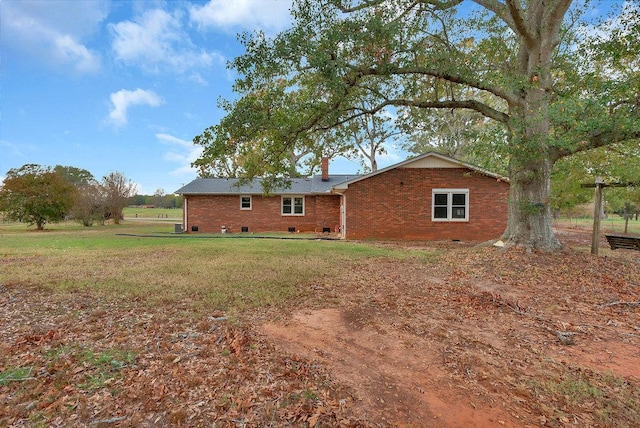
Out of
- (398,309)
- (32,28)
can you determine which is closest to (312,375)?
(398,309)

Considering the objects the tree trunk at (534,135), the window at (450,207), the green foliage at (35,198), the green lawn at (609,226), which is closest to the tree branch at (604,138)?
the tree trunk at (534,135)

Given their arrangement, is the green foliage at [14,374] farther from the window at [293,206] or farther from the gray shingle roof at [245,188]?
the window at [293,206]

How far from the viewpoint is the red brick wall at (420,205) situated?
15125 mm

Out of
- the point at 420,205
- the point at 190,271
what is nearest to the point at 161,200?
the point at 420,205

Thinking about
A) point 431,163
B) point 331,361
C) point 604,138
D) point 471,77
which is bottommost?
point 331,361

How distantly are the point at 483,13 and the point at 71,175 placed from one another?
6687 cm

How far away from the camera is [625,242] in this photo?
35.0 feet

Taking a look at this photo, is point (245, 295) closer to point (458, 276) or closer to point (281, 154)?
point (458, 276)

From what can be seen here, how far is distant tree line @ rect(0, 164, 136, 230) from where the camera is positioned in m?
23.3

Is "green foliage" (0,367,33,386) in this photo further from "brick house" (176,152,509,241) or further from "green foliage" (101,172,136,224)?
"green foliage" (101,172,136,224)

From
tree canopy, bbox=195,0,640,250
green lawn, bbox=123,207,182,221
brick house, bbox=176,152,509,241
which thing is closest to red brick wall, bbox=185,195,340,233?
brick house, bbox=176,152,509,241

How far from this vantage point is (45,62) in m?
11.1

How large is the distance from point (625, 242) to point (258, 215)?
17.5m

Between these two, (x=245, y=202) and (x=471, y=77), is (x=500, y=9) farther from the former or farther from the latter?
(x=245, y=202)
